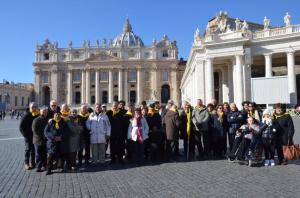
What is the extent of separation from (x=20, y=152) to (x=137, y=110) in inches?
196

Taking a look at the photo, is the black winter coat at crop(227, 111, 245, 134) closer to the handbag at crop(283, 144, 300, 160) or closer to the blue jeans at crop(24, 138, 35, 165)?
the handbag at crop(283, 144, 300, 160)

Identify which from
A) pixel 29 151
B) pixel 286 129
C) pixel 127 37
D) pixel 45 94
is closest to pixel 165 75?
pixel 127 37

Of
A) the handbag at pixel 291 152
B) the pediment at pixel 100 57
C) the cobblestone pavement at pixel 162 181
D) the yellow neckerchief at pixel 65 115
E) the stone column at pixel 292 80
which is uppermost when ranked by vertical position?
the pediment at pixel 100 57

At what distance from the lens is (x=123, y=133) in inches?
347

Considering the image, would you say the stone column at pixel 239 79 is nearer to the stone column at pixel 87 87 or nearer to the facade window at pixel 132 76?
the facade window at pixel 132 76

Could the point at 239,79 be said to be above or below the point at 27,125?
above

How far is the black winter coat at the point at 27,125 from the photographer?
7840mm

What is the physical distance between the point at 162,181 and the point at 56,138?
9.32 feet

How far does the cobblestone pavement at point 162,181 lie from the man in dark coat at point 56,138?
0.53 m

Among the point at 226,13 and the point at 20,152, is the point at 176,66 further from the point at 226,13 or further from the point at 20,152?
the point at 20,152

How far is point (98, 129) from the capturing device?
8359mm

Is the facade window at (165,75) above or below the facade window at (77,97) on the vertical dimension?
above

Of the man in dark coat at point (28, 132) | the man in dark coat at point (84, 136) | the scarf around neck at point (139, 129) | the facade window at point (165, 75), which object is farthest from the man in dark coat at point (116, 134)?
the facade window at point (165, 75)

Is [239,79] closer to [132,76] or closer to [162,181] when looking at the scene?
[162,181]
